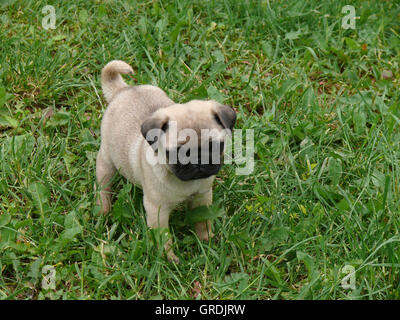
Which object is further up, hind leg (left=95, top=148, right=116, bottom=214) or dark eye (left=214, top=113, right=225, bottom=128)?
dark eye (left=214, top=113, right=225, bottom=128)

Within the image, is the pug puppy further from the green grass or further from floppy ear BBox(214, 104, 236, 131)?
the green grass

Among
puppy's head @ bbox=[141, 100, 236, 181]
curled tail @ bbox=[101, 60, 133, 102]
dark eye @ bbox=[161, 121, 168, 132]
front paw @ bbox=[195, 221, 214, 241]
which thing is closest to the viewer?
puppy's head @ bbox=[141, 100, 236, 181]

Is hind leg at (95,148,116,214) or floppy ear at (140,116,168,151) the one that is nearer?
floppy ear at (140,116,168,151)

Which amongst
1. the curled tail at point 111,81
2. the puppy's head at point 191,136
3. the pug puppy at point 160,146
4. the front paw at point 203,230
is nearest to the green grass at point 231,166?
the front paw at point 203,230

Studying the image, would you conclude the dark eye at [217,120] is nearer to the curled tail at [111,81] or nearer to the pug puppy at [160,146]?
the pug puppy at [160,146]

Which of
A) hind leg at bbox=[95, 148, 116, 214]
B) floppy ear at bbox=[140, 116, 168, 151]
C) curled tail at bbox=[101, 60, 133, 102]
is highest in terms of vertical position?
curled tail at bbox=[101, 60, 133, 102]

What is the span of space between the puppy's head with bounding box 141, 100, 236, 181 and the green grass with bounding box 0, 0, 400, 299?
0.71m

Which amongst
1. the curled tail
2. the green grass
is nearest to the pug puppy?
the curled tail

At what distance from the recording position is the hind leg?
174 inches

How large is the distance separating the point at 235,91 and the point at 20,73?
82.8 inches

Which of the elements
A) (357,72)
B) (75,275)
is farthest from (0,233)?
(357,72)

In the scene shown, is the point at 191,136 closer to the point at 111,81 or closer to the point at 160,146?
the point at 160,146

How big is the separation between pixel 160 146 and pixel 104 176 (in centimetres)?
102
